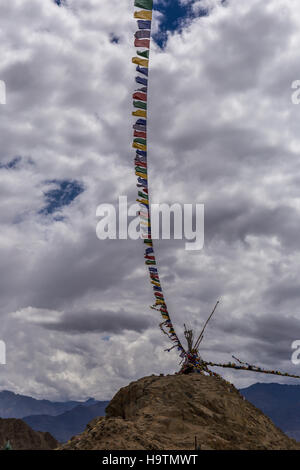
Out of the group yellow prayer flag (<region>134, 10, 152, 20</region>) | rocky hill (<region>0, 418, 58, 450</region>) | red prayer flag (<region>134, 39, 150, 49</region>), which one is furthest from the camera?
rocky hill (<region>0, 418, 58, 450</region>)

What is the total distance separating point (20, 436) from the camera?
9556 centimetres

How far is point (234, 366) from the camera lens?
43.9 meters

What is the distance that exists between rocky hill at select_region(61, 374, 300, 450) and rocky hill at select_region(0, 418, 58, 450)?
6108cm

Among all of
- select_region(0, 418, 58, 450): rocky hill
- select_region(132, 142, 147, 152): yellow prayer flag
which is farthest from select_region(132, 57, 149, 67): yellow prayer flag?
select_region(0, 418, 58, 450): rocky hill

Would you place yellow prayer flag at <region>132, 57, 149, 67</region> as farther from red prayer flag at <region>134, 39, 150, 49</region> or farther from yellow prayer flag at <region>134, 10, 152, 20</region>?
yellow prayer flag at <region>134, 10, 152, 20</region>

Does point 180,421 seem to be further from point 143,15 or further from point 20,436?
point 20,436

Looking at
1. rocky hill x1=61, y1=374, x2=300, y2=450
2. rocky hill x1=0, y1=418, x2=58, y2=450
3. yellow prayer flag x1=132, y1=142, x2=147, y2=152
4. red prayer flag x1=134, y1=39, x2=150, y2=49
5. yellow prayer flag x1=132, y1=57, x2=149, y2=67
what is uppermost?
red prayer flag x1=134, y1=39, x2=150, y2=49

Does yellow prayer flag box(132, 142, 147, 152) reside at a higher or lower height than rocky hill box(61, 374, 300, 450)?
higher

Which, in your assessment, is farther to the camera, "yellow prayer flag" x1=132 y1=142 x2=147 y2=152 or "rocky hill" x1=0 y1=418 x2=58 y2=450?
"rocky hill" x1=0 y1=418 x2=58 y2=450

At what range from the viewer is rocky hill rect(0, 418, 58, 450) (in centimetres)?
9176

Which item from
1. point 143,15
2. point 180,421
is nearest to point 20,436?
point 180,421

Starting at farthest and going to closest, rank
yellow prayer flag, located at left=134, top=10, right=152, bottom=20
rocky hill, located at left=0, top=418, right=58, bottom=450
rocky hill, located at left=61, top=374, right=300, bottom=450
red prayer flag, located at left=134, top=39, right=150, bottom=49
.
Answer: rocky hill, located at left=0, top=418, right=58, bottom=450
red prayer flag, located at left=134, top=39, right=150, bottom=49
yellow prayer flag, located at left=134, top=10, right=152, bottom=20
rocky hill, located at left=61, top=374, right=300, bottom=450

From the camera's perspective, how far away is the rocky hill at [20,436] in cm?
9176
